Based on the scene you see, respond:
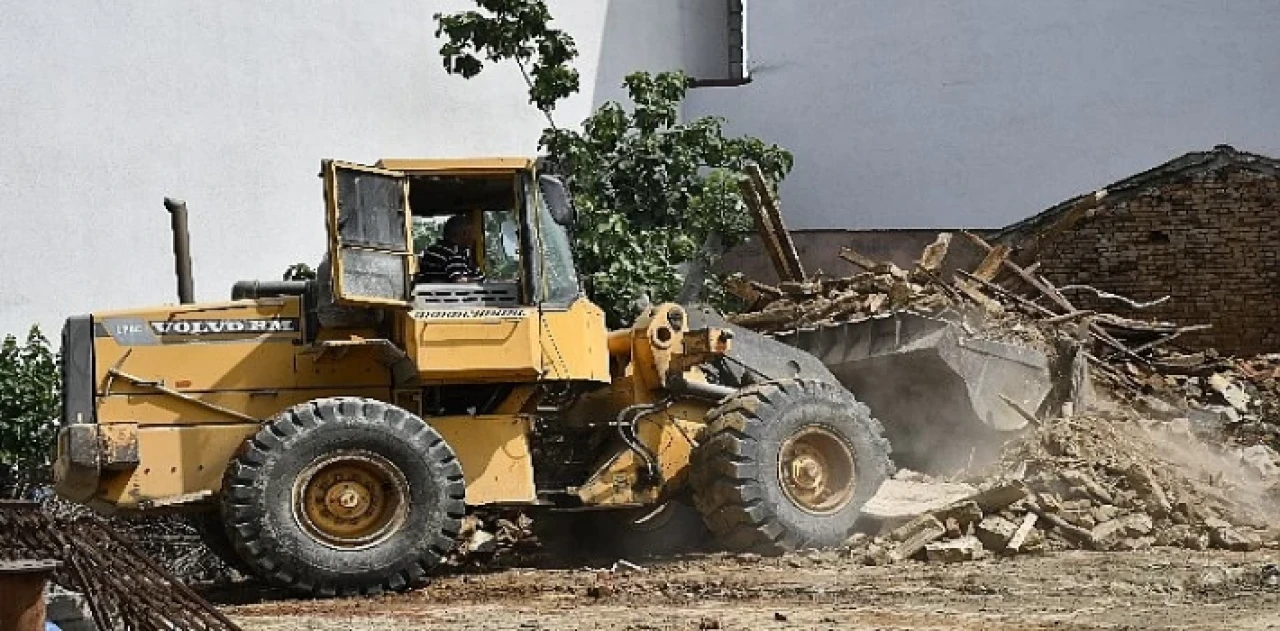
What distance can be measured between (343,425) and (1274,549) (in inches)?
233

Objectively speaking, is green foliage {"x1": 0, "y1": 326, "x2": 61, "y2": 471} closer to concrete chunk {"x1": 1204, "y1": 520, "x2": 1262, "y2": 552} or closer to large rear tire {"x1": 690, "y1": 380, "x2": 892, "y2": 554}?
large rear tire {"x1": 690, "y1": 380, "x2": 892, "y2": 554}

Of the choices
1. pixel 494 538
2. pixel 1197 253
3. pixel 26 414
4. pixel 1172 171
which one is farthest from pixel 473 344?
pixel 1197 253

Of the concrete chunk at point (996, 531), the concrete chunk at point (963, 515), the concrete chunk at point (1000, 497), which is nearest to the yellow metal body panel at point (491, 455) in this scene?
the concrete chunk at point (963, 515)

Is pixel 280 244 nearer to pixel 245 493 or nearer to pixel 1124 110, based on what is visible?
pixel 245 493

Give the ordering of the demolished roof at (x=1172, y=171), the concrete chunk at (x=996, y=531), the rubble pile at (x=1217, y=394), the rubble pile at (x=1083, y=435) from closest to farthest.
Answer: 1. the concrete chunk at (x=996, y=531)
2. the rubble pile at (x=1083, y=435)
3. the rubble pile at (x=1217, y=394)
4. the demolished roof at (x=1172, y=171)

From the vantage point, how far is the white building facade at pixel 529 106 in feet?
64.4

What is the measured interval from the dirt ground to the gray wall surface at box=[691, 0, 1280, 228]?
16.9m

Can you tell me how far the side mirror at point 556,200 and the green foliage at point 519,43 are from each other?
8.07 metres

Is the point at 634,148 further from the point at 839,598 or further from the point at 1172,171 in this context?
the point at 839,598

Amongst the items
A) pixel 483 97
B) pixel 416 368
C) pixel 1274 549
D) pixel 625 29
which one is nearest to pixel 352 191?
pixel 416 368

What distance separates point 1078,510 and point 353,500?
4.80m

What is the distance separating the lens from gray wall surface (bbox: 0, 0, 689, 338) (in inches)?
759

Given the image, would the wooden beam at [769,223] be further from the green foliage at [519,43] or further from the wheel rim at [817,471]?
the wheel rim at [817,471]

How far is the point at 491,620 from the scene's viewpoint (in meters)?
10.4
